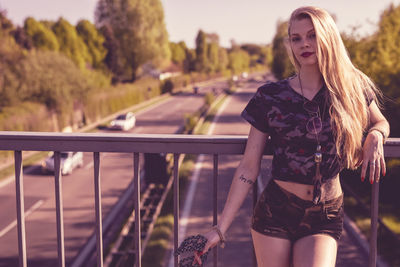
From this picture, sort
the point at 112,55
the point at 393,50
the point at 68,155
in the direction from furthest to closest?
the point at 112,55 < the point at 68,155 < the point at 393,50

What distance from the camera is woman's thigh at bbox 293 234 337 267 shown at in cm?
162

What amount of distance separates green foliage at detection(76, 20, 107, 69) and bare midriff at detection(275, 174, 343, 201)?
4055 centimetres

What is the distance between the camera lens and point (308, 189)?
5.62 feet

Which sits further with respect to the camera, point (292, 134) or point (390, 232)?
point (390, 232)

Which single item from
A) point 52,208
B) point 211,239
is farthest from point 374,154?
point 52,208

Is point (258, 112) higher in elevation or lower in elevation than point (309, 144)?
higher

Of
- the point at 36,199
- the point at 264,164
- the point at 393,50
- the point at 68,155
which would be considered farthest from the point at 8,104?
the point at 264,164

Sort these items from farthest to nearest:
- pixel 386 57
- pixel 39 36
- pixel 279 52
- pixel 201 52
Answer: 1. pixel 201 52
2. pixel 279 52
3. pixel 39 36
4. pixel 386 57

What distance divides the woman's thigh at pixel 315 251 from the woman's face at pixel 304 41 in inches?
28.7

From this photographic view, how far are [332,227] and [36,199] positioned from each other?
1522 cm

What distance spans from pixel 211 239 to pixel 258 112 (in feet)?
1.91

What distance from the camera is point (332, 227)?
1.72m

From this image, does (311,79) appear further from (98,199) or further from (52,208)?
(52,208)

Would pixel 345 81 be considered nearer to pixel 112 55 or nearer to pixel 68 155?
pixel 68 155
